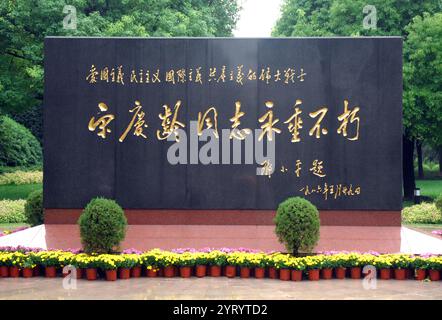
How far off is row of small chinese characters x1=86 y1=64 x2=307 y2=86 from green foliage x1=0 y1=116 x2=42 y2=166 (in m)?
17.9

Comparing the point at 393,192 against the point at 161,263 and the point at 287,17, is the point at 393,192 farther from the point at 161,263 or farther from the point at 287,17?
the point at 287,17

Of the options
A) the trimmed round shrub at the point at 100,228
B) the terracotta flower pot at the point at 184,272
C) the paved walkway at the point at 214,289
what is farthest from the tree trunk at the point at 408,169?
the trimmed round shrub at the point at 100,228

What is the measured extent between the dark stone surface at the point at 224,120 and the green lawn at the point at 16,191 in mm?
13266

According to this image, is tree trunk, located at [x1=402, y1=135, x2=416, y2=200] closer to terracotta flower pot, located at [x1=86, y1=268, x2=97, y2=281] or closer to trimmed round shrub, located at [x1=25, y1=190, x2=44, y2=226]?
trimmed round shrub, located at [x1=25, y1=190, x2=44, y2=226]

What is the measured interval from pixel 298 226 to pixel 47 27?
552 inches

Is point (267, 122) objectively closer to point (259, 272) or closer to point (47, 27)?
point (259, 272)

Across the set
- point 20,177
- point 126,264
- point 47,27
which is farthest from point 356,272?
point 20,177

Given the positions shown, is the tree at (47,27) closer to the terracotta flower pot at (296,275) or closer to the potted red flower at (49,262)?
the potted red flower at (49,262)

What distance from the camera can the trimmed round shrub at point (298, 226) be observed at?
36.4 feet

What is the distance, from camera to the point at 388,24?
80.0 feet

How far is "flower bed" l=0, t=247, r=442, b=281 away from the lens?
10.7 metres

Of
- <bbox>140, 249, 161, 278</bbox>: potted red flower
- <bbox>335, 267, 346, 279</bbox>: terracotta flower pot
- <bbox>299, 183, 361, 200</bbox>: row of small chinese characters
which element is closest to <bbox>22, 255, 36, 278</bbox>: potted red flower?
<bbox>140, 249, 161, 278</bbox>: potted red flower

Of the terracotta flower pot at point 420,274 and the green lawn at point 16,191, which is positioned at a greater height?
the green lawn at point 16,191

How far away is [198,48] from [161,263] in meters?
5.99
